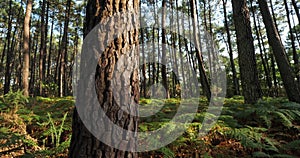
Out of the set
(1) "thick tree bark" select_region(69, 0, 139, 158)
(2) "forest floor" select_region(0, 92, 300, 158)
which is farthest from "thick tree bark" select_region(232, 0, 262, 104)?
(1) "thick tree bark" select_region(69, 0, 139, 158)

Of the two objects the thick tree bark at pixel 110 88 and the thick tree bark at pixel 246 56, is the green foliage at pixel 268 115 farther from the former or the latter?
the thick tree bark at pixel 110 88

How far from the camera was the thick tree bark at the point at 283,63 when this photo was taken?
5562 millimetres

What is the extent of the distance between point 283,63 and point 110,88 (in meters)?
5.77

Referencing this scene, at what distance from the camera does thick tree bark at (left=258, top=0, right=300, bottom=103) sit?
556 centimetres

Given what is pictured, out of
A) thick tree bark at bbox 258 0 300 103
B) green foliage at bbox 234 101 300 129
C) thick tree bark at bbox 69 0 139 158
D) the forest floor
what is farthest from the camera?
thick tree bark at bbox 258 0 300 103

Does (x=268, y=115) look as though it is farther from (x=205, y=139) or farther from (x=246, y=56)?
(x=246, y=56)

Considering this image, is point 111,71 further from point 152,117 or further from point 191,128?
point 152,117

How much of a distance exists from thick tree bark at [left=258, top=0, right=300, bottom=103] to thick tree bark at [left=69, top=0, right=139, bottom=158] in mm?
5385

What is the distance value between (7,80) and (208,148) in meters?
21.8

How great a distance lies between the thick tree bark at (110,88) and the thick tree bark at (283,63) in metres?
5.38

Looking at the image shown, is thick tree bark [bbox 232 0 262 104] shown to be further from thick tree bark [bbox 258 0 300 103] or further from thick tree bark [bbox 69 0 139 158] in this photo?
thick tree bark [bbox 69 0 139 158]

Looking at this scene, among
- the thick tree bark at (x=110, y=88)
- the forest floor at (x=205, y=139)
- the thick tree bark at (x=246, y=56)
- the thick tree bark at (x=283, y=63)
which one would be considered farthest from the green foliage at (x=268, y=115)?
the thick tree bark at (x=110, y=88)

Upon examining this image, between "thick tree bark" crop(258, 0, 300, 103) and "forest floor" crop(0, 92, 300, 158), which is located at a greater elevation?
"thick tree bark" crop(258, 0, 300, 103)

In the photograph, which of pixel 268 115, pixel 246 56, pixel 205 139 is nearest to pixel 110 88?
pixel 205 139
